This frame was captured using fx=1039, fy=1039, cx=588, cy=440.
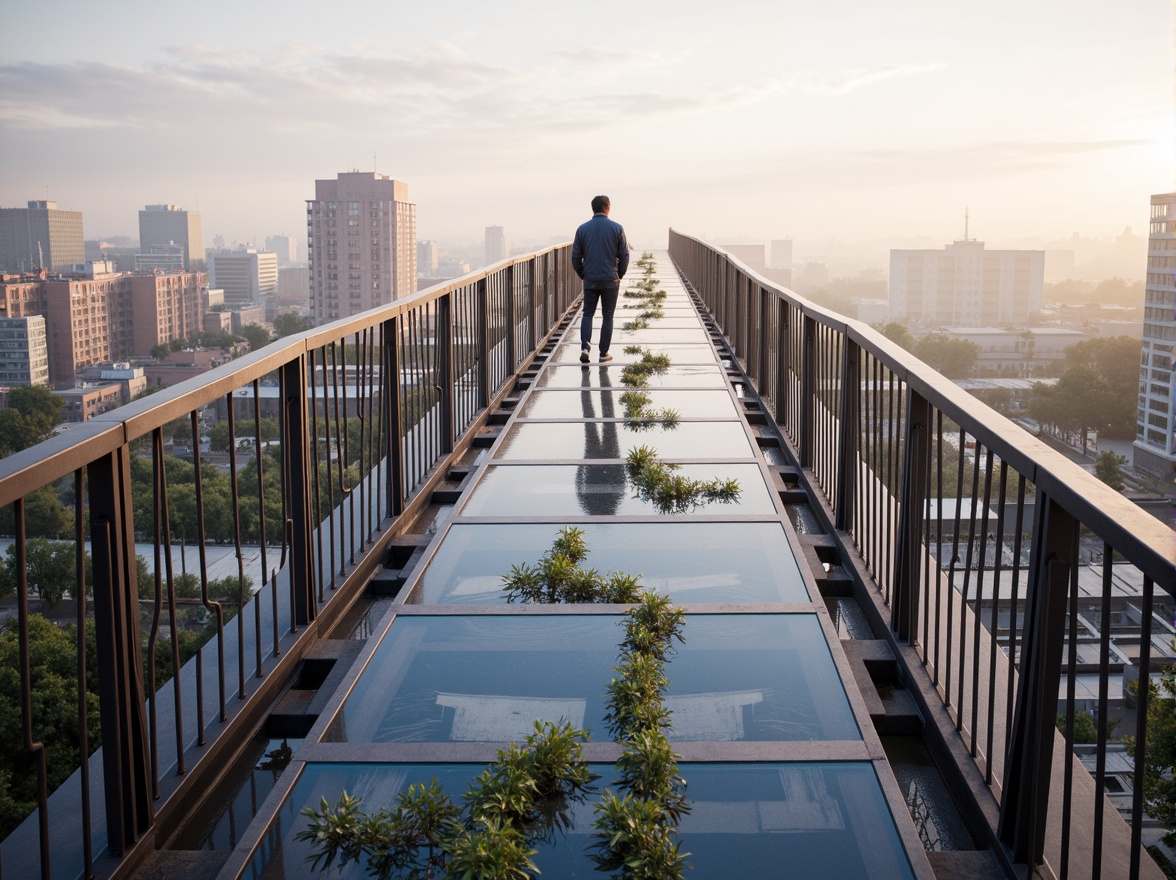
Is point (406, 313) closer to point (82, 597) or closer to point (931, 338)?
point (82, 597)

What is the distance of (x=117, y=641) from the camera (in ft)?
7.71

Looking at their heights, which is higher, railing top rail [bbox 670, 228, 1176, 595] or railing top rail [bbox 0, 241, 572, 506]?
railing top rail [bbox 0, 241, 572, 506]

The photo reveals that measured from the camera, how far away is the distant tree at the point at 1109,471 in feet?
7.87

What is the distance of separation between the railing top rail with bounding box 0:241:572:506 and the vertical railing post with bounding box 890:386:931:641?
2.18 m

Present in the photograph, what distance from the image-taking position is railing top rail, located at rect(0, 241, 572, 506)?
6.31 feet

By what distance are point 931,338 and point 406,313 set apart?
66.9 meters

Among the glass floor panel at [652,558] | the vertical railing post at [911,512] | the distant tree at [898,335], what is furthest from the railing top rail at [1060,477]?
the distant tree at [898,335]

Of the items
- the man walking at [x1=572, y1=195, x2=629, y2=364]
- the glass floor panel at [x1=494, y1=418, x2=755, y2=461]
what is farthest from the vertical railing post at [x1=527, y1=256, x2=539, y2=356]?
the glass floor panel at [x1=494, y1=418, x2=755, y2=461]

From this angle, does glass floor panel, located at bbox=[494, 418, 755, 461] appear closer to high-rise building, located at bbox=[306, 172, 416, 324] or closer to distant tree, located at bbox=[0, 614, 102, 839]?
distant tree, located at bbox=[0, 614, 102, 839]

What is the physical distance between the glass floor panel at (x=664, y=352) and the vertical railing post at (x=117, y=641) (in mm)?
8637

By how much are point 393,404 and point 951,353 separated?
64.9m

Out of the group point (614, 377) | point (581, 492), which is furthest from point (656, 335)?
point (581, 492)

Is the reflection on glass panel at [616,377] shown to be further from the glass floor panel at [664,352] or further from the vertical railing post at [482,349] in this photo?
the vertical railing post at [482,349]

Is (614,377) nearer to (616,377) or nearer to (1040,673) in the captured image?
(616,377)
